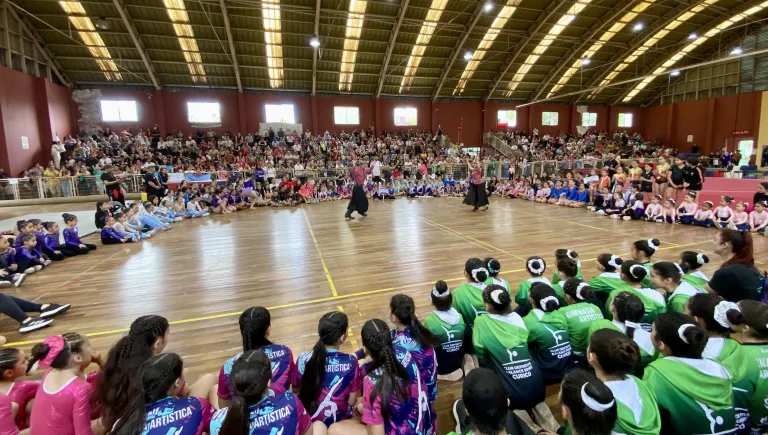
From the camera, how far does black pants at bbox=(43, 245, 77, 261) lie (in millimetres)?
6543

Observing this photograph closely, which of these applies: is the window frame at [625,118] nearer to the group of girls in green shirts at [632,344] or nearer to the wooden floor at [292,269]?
the wooden floor at [292,269]

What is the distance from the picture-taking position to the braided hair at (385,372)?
1.83 metres

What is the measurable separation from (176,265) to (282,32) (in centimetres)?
1632

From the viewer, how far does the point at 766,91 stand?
23.0 metres

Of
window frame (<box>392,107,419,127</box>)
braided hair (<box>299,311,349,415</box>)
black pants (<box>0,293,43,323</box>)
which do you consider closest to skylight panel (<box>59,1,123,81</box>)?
window frame (<box>392,107,419,127</box>)

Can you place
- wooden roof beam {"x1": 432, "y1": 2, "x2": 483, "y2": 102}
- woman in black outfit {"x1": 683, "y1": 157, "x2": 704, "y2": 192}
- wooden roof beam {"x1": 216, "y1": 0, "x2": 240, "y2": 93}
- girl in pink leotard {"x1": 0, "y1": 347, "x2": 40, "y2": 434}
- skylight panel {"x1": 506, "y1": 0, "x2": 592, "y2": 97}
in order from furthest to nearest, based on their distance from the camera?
skylight panel {"x1": 506, "y1": 0, "x2": 592, "y2": 97}
wooden roof beam {"x1": 432, "y1": 2, "x2": 483, "y2": 102}
wooden roof beam {"x1": 216, "y1": 0, "x2": 240, "y2": 93}
woman in black outfit {"x1": 683, "y1": 157, "x2": 704, "y2": 192}
girl in pink leotard {"x1": 0, "y1": 347, "x2": 40, "y2": 434}

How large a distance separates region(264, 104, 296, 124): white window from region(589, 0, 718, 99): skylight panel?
74.6 feet

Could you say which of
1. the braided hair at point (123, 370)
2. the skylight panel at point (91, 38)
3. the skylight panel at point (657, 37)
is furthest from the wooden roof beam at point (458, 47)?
the braided hair at point (123, 370)

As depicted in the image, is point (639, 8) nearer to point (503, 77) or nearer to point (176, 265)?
point (503, 77)

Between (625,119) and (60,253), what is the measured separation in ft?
123

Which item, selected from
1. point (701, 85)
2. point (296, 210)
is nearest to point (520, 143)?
point (701, 85)

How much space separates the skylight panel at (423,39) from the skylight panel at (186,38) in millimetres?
11664

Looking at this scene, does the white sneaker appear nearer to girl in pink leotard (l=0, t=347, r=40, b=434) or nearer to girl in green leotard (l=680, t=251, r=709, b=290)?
girl in pink leotard (l=0, t=347, r=40, b=434)

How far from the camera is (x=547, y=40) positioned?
22.3 metres
